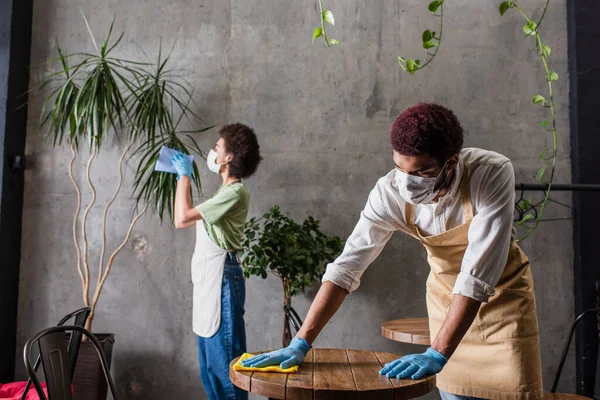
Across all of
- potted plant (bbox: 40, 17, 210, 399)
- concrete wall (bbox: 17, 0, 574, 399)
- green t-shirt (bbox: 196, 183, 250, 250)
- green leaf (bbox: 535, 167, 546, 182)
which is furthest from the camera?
concrete wall (bbox: 17, 0, 574, 399)

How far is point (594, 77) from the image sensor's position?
11.9 feet

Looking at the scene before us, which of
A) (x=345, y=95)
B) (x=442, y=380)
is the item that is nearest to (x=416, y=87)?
(x=345, y=95)

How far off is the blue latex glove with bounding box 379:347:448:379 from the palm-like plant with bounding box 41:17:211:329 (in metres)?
2.21

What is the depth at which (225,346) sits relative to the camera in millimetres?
2705

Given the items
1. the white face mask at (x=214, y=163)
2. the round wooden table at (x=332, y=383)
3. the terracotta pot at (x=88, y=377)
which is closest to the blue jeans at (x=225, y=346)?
the white face mask at (x=214, y=163)

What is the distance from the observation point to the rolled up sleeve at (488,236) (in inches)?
59.2

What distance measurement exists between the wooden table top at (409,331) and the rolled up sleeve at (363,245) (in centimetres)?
99

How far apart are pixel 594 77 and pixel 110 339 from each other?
3.55 meters

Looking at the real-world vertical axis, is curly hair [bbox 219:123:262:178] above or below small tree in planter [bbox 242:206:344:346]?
above

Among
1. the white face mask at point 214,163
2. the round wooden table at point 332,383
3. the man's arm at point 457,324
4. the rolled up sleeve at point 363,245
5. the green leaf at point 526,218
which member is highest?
the white face mask at point 214,163

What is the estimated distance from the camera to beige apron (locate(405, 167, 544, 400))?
5.32ft

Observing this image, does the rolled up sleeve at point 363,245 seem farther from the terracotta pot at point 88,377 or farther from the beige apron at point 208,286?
the terracotta pot at point 88,377

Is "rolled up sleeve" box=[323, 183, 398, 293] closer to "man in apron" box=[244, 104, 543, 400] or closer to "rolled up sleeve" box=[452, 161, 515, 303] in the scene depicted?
"man in apron" box=[244, 104, 543, 400]

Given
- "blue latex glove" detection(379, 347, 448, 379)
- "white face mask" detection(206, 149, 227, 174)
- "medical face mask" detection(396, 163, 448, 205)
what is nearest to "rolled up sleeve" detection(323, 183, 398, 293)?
"medical face mask" detection(396, 163, 448, 205)
